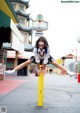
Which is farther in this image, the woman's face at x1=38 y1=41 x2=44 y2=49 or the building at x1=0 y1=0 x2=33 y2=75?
the building at x1=0 y1=0 x2=33 y2=75

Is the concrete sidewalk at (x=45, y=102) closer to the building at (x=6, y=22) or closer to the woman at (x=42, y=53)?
the woman at (x=42, y=53)

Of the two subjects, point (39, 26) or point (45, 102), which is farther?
point (45, 102)

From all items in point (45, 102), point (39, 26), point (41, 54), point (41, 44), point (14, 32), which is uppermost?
point (14, 32)

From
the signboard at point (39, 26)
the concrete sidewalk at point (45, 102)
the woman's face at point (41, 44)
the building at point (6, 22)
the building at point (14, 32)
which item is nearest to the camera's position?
the signboard at point (39, 26)

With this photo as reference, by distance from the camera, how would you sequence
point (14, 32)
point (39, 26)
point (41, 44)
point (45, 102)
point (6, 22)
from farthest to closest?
1. point (14, 32)
2. point (6, 22)
3. point (45, 102)
4. point (41, 44)
5. point (39, 26)

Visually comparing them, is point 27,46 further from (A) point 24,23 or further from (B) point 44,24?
(B) point 44,24

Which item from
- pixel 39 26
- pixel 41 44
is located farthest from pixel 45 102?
pixel 39 26

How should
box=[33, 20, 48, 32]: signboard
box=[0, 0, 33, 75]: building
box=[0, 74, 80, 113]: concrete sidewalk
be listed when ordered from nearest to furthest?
box=[33, 20, 48, 32]: signboard, box=[0, 74, 80, 113]: concrete sidewalk, box=[0, 0, 33, 75]: building

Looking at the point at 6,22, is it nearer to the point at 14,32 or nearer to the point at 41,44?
the point at 14,32

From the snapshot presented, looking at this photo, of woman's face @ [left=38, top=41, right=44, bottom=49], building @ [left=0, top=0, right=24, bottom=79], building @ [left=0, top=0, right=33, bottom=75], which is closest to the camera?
woman's face @ [left=38, top=41, right=44, bottom=49]

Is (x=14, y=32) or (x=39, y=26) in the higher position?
(x=14, y=32)

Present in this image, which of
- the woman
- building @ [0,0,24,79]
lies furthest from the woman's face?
building @ [0,0,24,79]

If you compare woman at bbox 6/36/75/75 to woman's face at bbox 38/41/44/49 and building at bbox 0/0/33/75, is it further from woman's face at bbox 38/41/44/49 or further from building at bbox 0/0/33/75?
building at bbox 0/0/33/75

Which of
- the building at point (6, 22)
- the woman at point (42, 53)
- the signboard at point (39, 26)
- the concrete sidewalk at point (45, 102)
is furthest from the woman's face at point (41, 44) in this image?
the building at point (6, 22)
